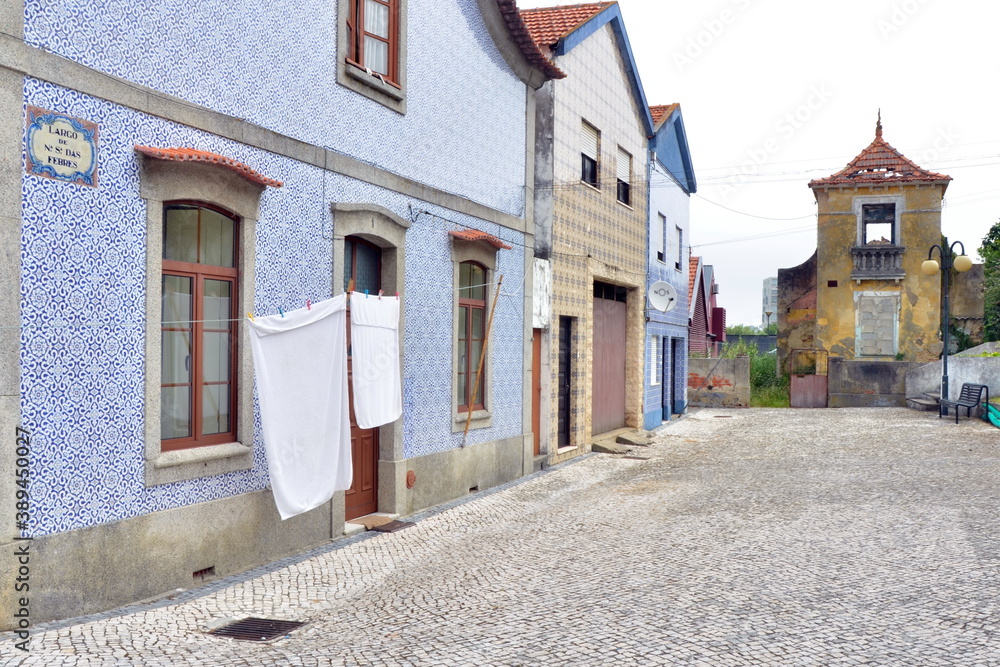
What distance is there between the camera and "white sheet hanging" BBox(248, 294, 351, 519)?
7027 mm

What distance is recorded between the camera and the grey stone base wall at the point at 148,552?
534 centimetres

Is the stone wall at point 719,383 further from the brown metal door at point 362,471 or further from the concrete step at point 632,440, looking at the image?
the brown metal door at point 362,471

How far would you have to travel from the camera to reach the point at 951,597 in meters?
6.08

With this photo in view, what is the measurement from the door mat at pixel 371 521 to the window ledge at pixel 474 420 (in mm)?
1719

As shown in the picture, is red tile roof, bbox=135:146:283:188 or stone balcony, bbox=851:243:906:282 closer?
red tile roof, bbox=135:146:283:188

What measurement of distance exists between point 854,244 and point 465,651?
25582 millimetres

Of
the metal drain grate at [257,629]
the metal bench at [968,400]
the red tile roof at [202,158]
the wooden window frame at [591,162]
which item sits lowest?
the metal drain grate at [257,629]

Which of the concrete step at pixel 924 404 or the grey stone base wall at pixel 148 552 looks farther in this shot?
the concrete step at pixel 924 404

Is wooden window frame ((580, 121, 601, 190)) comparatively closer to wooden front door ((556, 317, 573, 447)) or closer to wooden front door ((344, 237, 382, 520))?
wooden front door ((556, 317, 573, 447))

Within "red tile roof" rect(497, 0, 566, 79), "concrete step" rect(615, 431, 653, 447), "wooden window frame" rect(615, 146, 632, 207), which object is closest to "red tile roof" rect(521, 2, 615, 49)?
"red tile roof" rect(497, 0, 566, 79)

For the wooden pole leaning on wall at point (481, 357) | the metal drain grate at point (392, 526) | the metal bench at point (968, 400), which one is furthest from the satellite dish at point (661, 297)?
the metal drain grate at point (392, 526)

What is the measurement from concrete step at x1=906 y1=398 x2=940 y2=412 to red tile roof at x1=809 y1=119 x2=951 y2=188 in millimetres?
7842

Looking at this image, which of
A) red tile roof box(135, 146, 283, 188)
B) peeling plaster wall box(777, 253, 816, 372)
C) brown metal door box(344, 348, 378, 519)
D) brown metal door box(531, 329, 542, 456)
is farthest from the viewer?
peeling plaster wall box(777, 253, 816, 372)

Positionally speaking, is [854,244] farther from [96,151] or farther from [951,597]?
[96,151]
